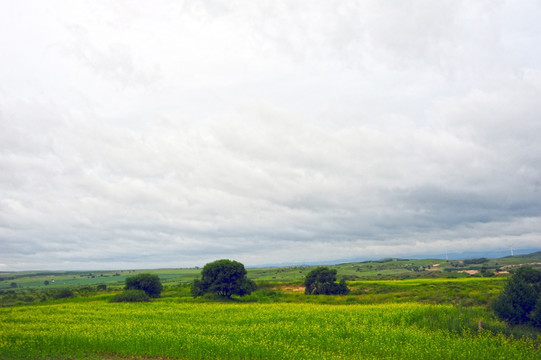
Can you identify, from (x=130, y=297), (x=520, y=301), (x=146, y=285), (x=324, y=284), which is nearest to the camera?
(x=520, y=301)

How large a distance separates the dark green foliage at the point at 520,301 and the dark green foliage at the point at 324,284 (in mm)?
38061

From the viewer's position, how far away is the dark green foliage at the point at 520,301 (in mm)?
31922

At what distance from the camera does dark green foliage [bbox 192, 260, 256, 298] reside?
68.1 meters

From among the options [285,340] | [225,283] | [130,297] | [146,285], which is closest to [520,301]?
[285,340]

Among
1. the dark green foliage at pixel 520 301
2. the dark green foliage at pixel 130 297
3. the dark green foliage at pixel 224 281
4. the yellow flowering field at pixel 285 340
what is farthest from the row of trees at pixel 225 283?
the dark green foliage at pixel 520 301

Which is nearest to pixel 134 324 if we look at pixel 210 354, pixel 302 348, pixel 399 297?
pixel 210 354

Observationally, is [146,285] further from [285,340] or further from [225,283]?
[285,340]

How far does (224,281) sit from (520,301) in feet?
159

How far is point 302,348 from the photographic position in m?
25.0

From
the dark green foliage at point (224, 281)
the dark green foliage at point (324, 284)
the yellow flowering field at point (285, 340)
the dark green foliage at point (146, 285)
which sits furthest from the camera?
the dark green foliage at point (146, 285)

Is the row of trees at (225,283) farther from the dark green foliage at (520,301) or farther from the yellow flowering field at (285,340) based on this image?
the dark green foliage at (520,301)

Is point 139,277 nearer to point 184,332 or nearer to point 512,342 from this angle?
point 184,332

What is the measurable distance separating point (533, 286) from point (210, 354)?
97.1 ft

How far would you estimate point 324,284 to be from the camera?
71125 mm
